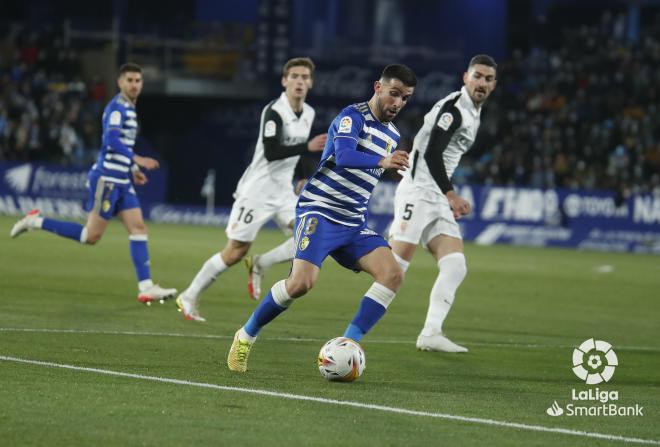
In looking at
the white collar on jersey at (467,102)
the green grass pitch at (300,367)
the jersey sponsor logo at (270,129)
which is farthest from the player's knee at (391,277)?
the jersey sponsor logo at (270,129)

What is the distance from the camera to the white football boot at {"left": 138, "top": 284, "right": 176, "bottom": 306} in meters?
12.8

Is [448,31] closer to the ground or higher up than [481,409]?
higher up

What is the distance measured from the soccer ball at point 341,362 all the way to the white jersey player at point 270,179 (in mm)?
3552

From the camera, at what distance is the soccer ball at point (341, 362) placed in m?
8.03

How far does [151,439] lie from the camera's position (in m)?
5.96

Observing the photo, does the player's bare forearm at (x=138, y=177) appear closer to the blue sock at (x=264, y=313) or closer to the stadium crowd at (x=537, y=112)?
the blue sock at (x=264, y=313)

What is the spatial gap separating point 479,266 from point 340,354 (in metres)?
14.1

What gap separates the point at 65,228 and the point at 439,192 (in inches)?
189

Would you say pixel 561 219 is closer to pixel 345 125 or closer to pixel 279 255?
pixel 279 255

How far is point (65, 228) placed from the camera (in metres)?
13.7

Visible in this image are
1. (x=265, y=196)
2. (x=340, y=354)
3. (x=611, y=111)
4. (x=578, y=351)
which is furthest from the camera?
(x=611, y=111)

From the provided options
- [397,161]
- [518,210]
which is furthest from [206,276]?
[518,210]

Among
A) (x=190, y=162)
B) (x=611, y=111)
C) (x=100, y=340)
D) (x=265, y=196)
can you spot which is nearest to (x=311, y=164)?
(x=190, y=162)

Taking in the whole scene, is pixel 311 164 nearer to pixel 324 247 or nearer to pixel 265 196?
pixel 265 196
